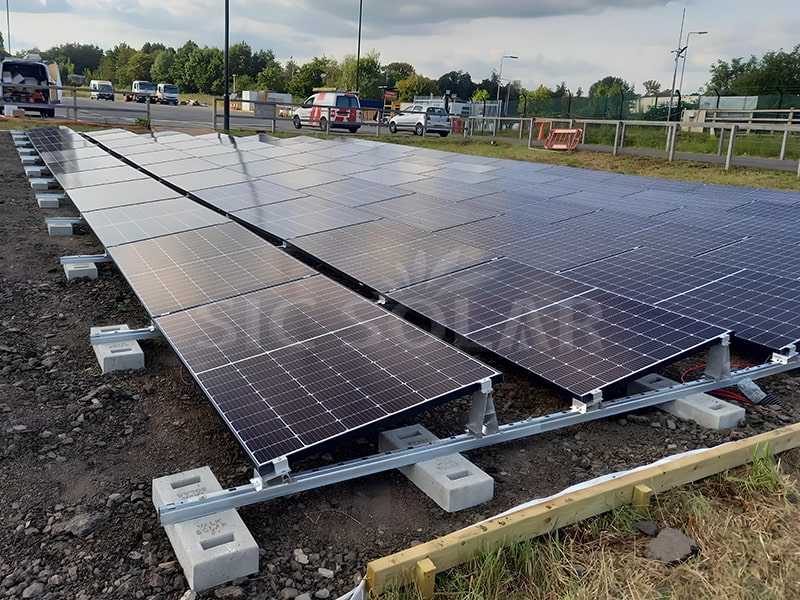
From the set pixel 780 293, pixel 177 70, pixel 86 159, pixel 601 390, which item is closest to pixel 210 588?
pixel 601 390

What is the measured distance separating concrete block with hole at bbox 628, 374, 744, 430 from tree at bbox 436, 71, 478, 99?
137658 mm

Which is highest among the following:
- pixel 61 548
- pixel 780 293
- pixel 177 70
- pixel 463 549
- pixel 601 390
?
pixel 177 70

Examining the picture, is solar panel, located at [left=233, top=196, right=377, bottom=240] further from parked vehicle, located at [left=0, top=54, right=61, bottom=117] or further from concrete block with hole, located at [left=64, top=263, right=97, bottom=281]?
parked vehicle, located at [left=0, top=54, right=61, bottom=117]

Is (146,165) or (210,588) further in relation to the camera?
(146,165)

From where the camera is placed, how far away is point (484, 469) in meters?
4.24

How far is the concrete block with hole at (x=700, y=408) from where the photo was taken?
15.5 ft

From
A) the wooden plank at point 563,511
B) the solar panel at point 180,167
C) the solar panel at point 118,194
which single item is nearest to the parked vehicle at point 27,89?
the solar panel at point 180,167

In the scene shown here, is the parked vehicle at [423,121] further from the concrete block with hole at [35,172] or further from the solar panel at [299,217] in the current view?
the solar panel at [299,217]

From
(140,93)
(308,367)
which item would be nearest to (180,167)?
(308,367)

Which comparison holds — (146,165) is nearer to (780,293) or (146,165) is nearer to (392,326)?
(392,326)

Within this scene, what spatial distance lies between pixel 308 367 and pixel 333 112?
3127cm

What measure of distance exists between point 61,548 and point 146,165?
12439 millimetres

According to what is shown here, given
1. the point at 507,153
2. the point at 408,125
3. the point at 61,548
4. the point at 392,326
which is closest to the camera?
the point at 61,548

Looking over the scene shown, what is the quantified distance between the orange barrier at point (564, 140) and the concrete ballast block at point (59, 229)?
701 inches
